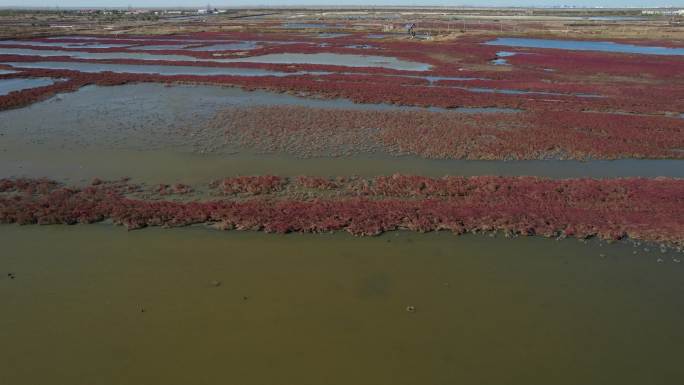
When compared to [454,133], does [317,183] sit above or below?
below

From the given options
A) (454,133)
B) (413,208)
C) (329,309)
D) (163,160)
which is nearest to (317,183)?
(413,208)

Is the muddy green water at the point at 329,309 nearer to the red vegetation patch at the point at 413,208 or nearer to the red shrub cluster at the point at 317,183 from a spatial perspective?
the red vegetation patch at the point at 413,208

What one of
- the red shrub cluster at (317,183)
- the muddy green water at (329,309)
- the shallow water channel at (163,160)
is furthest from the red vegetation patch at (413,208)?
the shallow water channel at (163,160)

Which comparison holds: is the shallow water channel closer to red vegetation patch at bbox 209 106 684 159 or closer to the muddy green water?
red vegetation patch at bbox 209 106 684 159

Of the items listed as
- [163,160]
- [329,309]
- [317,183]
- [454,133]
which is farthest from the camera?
[454,133]

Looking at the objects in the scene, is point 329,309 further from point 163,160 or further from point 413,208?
point 163,160
